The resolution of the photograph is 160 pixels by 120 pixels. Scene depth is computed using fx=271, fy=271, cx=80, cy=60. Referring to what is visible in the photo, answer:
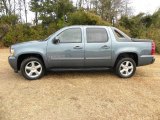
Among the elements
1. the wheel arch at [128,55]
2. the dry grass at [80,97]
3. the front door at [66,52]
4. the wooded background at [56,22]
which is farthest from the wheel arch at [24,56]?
the wooded background at [56,22]

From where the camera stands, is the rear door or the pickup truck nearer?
the pickup truck

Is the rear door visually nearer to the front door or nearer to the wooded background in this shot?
the front door

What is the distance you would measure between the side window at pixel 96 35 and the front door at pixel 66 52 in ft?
1.07

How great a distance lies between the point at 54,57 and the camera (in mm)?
8539

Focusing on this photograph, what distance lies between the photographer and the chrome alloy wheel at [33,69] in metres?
8.57

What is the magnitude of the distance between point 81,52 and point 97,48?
54 centimetres

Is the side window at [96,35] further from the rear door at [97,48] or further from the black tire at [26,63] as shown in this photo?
the black tire at [26,63]

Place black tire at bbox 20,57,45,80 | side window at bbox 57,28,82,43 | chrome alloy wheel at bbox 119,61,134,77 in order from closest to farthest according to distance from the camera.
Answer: black tire at bbox 20,57,45,80 → side window at bbox 57,28,82,43 → chrome alloy wheel at bbox 119,61,134,77

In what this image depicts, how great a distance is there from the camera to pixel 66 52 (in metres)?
8.55

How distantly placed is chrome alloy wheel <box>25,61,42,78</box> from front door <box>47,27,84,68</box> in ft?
1.25

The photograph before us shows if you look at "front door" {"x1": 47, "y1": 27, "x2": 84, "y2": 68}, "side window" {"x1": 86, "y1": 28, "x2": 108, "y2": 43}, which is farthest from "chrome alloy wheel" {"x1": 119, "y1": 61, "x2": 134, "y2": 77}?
"front door" {"x1": 47, "y1": 27, "x2": 84, "y2": 68}

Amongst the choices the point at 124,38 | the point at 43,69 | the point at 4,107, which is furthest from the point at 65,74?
the point at 4,107

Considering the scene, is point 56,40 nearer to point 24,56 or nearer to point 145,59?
point 24,56

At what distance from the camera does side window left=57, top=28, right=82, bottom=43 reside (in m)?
8.68
